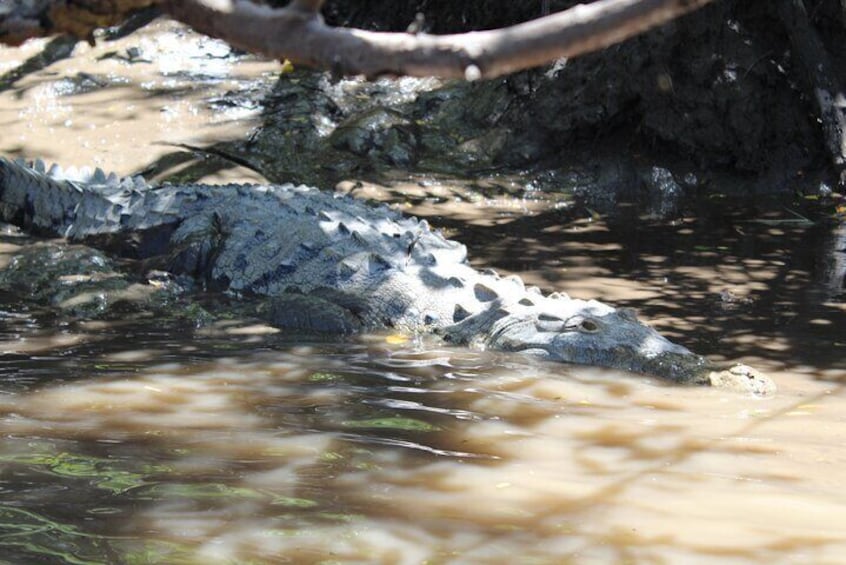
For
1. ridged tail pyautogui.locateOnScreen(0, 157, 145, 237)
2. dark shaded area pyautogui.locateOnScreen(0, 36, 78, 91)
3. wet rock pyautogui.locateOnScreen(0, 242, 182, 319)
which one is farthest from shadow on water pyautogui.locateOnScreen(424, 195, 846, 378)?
dark shaded area pyautogui.locateOnScreen(0, 36, 78, 91)

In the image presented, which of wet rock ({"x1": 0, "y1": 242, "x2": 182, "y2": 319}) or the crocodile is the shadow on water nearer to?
the crocodile

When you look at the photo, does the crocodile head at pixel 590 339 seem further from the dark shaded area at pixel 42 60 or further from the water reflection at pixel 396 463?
the dark shaded area at pixel 42 60

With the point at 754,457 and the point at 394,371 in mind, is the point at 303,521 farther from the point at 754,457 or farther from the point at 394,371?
the point at 394,371

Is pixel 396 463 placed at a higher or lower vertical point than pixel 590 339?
lower

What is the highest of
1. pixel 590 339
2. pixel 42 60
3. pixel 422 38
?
pixel 42 60

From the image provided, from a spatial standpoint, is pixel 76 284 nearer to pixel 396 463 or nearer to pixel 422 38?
pixel 396 463

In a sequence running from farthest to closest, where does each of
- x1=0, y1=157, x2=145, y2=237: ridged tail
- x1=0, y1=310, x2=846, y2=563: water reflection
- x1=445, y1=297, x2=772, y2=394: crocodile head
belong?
x1=0, y1=157, x2=145, y2=237: ridged tail → x1=445, y1=297, x2=772, y2=394: crocodile head → x1=0, y1=310, x2=846, y2=563: water reflection

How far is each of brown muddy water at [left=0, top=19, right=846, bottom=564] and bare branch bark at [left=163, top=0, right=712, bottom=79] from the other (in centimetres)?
161

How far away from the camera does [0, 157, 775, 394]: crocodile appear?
5.55m

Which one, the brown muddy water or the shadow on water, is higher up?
the shadow on water

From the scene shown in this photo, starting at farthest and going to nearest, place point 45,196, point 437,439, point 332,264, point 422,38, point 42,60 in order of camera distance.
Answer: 1. point 42,60
2. point 45,196
3. point 332,264
4. point 437,439
5. point 422,38

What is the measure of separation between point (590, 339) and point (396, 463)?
6.89 ft

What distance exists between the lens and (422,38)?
5.16 ft

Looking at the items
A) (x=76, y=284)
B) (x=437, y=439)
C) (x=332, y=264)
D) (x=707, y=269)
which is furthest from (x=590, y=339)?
(x=76, y=284)
